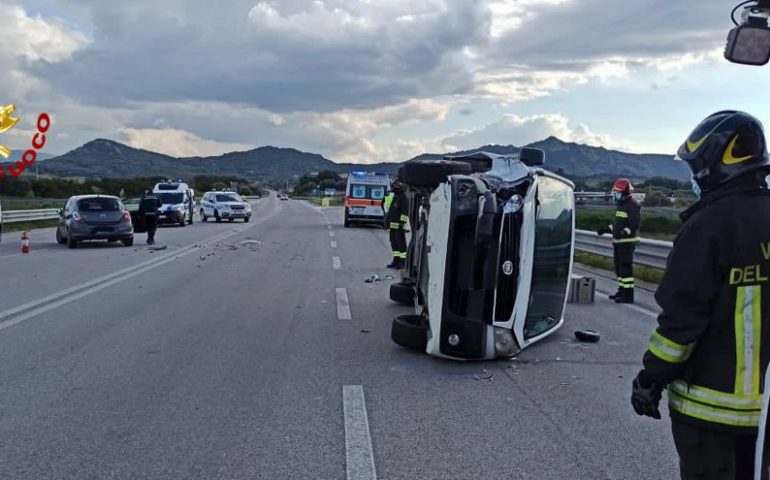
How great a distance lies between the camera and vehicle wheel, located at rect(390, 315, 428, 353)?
732 centimetres

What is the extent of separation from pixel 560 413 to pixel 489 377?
1.13 meters

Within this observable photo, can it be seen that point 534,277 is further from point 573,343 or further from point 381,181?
point 381,181

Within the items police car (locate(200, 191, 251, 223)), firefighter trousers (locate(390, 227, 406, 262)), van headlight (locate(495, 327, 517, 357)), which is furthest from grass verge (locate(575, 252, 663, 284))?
police car (locate(200, 191, 251, 223))

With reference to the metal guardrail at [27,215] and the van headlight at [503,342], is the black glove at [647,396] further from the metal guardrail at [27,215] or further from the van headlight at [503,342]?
the metal guardrail at [27,215]

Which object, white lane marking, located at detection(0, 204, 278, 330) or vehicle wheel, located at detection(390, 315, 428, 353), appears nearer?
vehicle wheel, located at detection(390, 315, 428, 353)

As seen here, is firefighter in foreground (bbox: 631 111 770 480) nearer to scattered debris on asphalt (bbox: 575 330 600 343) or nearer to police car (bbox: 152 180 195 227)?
scattered debris on asphalt (bbox: 575 330 600 343)

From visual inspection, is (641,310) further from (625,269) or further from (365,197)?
(365,197)

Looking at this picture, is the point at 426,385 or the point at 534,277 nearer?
the point at 426,385

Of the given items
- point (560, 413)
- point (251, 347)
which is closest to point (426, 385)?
point (560, 413)

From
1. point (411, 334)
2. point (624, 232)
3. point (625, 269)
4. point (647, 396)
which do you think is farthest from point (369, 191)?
point (647, 396)

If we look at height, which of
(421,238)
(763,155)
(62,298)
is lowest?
(62,298)

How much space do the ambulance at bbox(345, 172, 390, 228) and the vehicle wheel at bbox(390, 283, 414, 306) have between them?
21.0m

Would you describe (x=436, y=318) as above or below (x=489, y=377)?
above

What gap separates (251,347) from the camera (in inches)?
305
